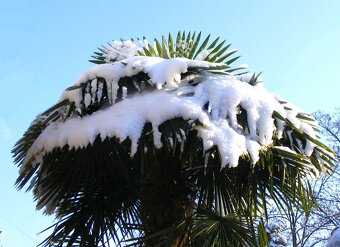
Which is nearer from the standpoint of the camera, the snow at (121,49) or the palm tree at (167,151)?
the palm tree at (167,151)

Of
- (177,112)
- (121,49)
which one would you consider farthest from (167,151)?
(121,49)

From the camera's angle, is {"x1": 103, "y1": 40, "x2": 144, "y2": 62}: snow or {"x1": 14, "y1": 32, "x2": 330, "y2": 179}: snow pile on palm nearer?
{"x1": 14, "y1": 32, "x2": 330, "y2": 179}: snow pile on palm

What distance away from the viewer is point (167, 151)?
3.82 meters

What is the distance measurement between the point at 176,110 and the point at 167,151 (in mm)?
710

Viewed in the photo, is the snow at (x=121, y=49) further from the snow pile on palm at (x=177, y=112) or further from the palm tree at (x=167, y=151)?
the snow pile on palm at (x=177, y=112)

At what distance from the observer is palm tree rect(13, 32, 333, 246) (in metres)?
3.26

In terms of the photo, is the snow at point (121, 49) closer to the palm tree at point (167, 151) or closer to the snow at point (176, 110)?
the palm tree at point (167, 151)

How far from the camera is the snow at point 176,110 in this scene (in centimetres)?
316

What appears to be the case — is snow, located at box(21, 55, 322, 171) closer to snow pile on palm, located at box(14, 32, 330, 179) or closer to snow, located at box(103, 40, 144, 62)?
snow pile on palm, located at box(14, 32, 330, 179)

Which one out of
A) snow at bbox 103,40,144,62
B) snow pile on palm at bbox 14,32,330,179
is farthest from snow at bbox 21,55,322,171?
snow at bbox 103,40,144,62

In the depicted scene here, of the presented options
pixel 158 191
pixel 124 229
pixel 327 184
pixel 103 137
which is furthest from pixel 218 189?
pixel 327 184

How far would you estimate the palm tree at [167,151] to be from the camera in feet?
10.7

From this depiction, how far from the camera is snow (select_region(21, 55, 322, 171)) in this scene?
3.16 meters

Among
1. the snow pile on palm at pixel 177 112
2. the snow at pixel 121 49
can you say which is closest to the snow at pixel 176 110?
the snow pile on palm at pixel 177 112
